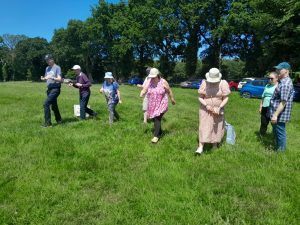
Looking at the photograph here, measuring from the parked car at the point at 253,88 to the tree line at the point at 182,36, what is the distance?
4275 millimetres

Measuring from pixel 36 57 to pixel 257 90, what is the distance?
74638 mm

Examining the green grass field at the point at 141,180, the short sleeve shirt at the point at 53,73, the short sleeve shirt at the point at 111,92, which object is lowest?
the green grass field at the point at 141,180

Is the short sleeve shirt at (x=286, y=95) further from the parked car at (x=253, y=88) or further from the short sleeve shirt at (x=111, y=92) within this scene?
the parked car at (x=253, y=88)

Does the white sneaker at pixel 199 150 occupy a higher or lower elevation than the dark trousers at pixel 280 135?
lower

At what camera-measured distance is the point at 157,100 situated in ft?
29.2

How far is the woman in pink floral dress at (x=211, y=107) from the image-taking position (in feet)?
25.3

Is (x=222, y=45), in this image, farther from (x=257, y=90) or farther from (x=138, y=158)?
(x=138, y=158)

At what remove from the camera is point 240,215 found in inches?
195

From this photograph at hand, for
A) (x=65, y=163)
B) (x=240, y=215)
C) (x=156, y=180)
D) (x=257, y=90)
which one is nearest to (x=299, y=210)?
(x=240, y=215)

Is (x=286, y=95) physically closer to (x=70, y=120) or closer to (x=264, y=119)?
(x=264, y=119)

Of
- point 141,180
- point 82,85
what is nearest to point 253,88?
point 82,85

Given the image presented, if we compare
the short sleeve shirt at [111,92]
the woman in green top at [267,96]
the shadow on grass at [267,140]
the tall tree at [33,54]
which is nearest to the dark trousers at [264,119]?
the woman in green top at [267,96]

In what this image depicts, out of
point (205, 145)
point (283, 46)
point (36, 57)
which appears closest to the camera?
point (205, 145)

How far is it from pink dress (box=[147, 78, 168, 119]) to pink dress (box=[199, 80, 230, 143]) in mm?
1253
